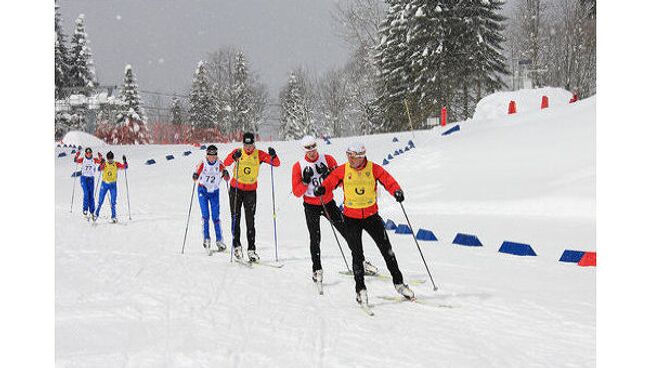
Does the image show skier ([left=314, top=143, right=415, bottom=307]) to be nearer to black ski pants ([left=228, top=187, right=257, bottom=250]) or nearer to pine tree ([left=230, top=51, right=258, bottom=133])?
black ski pants ([left=228, top=187, right=257, bottom=250])

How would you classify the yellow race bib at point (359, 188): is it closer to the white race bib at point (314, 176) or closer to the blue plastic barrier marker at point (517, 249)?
the white race bib at point (314, 176)

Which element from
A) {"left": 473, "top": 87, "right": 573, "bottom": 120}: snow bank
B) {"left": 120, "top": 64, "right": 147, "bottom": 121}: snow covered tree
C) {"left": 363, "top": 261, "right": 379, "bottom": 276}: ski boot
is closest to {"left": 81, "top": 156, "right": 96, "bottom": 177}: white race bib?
{"left": 363, "top": 261, "right": 379, "bottom": 276}: ski boot

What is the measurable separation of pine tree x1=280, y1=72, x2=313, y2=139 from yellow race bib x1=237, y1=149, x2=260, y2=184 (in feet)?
163

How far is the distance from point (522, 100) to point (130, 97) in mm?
40527

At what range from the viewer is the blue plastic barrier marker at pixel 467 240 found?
9.28 m

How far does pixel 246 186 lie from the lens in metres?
8.49

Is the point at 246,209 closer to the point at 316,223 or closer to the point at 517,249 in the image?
the point at 316,223

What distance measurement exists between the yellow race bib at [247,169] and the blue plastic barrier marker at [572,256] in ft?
15.9

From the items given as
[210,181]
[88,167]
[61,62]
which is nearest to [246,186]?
[210,181]

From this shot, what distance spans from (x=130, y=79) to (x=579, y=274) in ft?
163

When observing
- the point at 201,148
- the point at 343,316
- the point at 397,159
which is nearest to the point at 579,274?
the point at 343,316

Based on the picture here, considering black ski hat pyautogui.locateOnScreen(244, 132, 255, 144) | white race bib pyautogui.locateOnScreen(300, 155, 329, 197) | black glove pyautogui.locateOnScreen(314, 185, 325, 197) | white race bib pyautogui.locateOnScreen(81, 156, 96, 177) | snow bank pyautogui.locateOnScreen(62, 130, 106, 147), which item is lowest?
black glove pyautogui.locateOnScreen(314, 185, 325, 197)

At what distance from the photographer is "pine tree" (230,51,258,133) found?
53.8 m
